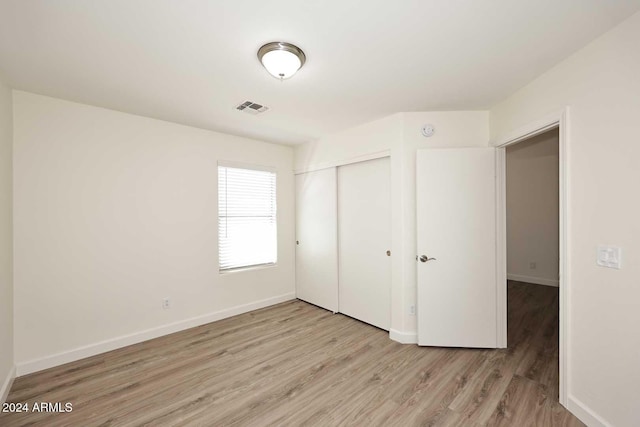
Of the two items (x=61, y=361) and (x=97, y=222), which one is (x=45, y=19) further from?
(x=61, y=361)

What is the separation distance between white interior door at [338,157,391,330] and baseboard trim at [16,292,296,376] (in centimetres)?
136

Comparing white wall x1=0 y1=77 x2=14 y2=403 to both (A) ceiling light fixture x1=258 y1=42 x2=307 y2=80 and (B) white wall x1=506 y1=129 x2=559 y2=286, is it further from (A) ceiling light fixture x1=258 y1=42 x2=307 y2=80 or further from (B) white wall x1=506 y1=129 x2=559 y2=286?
(B) white wall x1=506 y1=129 x2=559 y2=286

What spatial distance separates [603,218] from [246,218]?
3560 millimetres

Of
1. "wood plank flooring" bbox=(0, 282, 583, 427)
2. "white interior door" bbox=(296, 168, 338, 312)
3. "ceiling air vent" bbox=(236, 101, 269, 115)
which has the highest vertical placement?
"ceiling air vent" bbox=(236, 101, 269, 115)

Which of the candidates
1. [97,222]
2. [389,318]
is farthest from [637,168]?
[97,222]

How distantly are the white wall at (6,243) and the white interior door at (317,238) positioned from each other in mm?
3047

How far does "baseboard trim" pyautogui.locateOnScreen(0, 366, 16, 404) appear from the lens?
6.49 ft

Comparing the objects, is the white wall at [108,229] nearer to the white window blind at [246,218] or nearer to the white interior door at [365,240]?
the white window blind at [246,218]

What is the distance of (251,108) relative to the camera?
8.98 ft

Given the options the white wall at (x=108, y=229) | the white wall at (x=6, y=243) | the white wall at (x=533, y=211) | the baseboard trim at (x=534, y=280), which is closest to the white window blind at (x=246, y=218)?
the white wall at (x=108, y=229)

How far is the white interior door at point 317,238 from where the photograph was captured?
12.3ft

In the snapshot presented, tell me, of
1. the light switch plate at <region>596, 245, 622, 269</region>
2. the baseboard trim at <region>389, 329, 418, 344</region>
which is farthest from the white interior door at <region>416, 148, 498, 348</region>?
the light switch plate at <region>596, 245, 622, 269</region>

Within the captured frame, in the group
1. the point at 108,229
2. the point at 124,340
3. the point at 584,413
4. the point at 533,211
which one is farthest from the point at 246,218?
the point at 533,211

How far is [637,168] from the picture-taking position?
1493 mm
